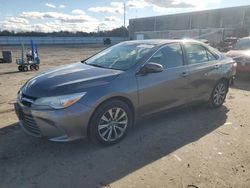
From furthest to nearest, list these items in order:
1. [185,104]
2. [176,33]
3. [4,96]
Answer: [176,33] → [4,96] → [185,104]

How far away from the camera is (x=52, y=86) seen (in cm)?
396

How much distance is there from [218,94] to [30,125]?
4.18m

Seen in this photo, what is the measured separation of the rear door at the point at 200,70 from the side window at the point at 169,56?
0.71 ft

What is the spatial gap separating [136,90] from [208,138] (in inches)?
60.3

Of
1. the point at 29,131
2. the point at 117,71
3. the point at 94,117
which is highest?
the point at 117,71

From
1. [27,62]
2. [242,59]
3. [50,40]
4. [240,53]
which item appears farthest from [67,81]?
[50,40]

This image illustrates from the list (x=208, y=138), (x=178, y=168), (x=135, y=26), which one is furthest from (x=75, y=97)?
(x=135, y=26)

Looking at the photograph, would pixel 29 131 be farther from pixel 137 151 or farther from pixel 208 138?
pixel 208 138

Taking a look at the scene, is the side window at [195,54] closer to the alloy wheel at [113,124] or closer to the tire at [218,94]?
the tire at [218,94]

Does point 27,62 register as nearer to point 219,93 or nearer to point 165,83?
point 219,93

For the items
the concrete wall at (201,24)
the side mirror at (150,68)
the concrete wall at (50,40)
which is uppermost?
the concrete wall at (201,24)

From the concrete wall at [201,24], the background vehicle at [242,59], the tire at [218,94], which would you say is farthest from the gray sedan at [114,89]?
the concrete wall at [201,24]

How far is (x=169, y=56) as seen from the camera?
5.07 metres

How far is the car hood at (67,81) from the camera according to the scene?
12.8ft
